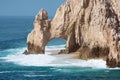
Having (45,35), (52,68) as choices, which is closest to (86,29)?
(45,35)

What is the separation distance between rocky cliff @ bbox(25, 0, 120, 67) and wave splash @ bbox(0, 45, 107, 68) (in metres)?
2.13

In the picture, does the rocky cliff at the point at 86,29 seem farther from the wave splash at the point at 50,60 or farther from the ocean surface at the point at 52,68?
the ocean surface at the point at 52,68

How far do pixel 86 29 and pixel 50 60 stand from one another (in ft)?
32.1

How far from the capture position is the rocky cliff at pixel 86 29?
316 ft

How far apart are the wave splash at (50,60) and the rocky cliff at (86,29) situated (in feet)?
6.98

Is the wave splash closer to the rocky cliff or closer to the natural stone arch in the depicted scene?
the rocky cliff

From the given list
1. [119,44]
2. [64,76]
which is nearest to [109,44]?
[119,44]

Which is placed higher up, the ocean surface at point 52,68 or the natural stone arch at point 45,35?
the natural stone arch at point 45,35

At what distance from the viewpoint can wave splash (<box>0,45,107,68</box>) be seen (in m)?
96.9

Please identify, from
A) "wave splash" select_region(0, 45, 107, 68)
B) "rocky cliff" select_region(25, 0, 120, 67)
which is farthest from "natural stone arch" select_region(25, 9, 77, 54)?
"wave splash" select_region(0, 45, 107, 68)

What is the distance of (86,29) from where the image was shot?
10625cm

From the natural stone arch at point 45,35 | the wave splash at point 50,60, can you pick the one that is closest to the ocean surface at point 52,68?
the wave splash at point 50,60

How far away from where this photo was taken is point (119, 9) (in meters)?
102

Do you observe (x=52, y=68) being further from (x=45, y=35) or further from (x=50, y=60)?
(x=45, y=35)
